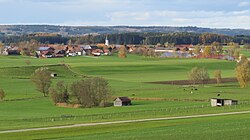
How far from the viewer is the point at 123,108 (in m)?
63.8

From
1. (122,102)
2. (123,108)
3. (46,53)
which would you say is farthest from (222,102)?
(46,53)

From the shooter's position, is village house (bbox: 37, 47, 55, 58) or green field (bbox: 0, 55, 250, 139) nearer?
green field (bbox: 0, 55, 250, 139)

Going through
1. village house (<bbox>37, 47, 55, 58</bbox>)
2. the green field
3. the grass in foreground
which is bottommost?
village house (<bbox>37, 47, 55, 58</bbox>)

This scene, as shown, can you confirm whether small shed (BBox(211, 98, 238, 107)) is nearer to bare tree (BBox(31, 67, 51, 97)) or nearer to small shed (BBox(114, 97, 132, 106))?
small shed (BBox(114, 97, 132, 106))

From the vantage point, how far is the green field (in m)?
39.6

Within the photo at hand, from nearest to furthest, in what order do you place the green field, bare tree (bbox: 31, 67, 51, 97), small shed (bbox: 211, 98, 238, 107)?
1. the green field
2. small shed (bbox: 211, 98, 238, 107)
3. bare tree (bbox: 31, 67, 51, 97)

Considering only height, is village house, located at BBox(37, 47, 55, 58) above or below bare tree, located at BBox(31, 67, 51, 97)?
below

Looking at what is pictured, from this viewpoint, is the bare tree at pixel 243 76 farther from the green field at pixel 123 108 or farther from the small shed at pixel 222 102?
the small shed at pixel 222 102

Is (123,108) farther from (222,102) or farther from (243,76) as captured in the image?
(243,76)

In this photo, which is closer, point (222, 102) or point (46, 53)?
point (222, 102)

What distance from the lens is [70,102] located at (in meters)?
A: 73.1

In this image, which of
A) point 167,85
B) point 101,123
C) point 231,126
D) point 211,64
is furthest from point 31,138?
point 211,64

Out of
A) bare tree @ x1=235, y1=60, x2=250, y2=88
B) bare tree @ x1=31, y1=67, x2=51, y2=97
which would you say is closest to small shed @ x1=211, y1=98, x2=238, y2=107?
bare tree @ x1=31, y1=67, x2=51, y2=97

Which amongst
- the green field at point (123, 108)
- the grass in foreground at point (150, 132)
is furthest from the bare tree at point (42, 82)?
the grass in foreground at point (150, 132)
